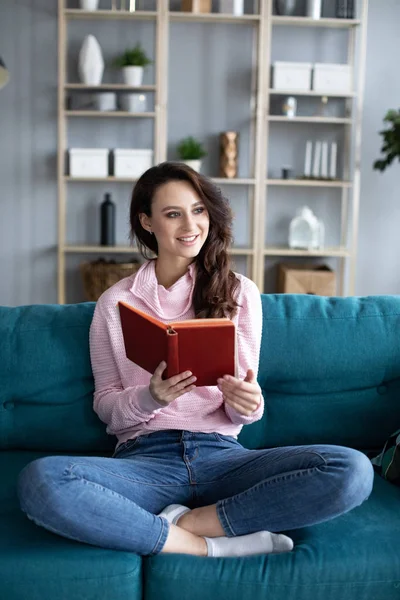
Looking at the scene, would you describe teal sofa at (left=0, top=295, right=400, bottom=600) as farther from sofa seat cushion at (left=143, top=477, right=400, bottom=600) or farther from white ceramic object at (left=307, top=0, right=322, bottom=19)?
white ceramic object at (left=307, top=0, right=322, bottom=19)

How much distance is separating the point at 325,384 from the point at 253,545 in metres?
0.63

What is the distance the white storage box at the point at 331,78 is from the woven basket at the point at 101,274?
1590 millimetres

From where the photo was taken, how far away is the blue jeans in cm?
170

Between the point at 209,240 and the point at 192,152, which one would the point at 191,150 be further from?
the point at 209,240

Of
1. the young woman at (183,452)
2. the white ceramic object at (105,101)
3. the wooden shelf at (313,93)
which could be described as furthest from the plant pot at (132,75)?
the young woman at (183,452)

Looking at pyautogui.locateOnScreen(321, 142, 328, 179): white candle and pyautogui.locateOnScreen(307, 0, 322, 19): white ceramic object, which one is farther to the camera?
pyautogui.locateOnScreen(321, 142, 328, 179): white candle

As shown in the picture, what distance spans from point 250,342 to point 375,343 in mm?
390

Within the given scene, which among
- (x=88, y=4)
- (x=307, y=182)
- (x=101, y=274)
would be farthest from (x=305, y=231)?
→ (x=88, y=4)

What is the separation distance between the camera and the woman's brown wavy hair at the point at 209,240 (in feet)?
6.96

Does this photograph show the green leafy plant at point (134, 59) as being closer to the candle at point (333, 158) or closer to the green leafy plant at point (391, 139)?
the candle at point (333, 158)

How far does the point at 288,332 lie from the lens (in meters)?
2.26

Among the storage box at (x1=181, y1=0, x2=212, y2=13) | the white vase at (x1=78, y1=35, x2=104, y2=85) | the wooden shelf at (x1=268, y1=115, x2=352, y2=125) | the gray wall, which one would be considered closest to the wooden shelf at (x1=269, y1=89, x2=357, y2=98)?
the wooden shelf at (x1=268, y1=115, x2=352, y2=125)

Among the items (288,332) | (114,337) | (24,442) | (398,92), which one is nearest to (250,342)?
(288,332)

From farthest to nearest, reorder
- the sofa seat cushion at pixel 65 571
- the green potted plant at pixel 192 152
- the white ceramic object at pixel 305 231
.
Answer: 1. the white ceramic object at pixel 305 231
2. the green potted plant at pixel 192 152
3. the sofa seat cushion at pixel 65 571
